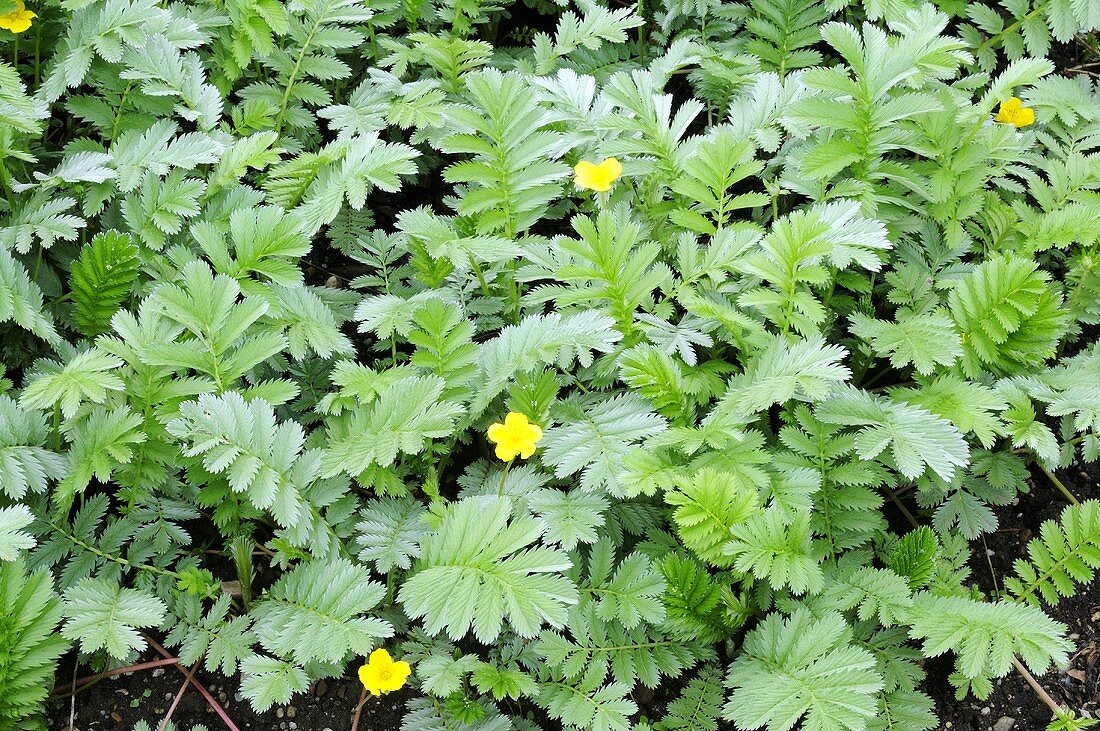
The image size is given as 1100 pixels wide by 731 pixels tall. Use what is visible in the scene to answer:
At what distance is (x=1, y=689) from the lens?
2.12m

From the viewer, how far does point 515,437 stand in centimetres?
215

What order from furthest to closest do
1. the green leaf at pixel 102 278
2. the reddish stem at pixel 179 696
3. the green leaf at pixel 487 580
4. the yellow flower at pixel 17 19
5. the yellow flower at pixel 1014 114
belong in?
1. the yellow flower at pixel 1014 114
2. the yellow flower at pixel 17 19
3. the green leaf at pixel 102 278
4. the reddish stem at pixel 179 696
5. the green leaf at pixel 487 580

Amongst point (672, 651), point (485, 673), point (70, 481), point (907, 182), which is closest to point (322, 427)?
point (70, 481)

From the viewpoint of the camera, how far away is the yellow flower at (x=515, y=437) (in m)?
2.14

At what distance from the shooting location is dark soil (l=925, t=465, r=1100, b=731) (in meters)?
2.50

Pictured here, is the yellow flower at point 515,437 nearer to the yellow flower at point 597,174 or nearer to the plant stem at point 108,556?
the yellow flower at point 597,174

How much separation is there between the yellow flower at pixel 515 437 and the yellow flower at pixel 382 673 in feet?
1.69

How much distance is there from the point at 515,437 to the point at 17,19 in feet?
6.17

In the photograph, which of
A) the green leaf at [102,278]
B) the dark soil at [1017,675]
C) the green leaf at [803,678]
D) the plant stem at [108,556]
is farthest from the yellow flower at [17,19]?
the dark soil at [1017,675]

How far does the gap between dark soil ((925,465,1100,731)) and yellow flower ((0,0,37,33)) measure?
3.01 metres

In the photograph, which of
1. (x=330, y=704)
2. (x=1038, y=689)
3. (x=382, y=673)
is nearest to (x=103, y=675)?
(x=330, y=704)

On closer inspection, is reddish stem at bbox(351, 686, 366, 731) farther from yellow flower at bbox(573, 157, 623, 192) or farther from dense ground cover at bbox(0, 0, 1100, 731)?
yellow flower at bbox(573, 157, 623, 192)

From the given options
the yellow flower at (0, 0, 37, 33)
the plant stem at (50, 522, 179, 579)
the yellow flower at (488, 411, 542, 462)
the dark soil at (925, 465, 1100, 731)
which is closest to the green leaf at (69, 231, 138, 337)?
the plant stem at (50, 522, 179, 579)

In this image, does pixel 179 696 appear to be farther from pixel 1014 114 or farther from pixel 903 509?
pixel 1014 114
